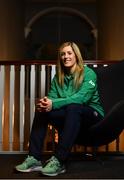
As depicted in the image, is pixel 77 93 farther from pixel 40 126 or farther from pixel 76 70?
pixel 40 126

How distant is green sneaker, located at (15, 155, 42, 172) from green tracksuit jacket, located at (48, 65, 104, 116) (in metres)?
0.39

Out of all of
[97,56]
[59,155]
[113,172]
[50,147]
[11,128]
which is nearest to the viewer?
[59,155]

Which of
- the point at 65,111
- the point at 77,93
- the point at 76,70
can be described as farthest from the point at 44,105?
the point at 76,70

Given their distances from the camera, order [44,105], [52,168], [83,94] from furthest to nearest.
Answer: [83,94] < [44,105] < [52,168]

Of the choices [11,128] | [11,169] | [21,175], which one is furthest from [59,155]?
[11,128]

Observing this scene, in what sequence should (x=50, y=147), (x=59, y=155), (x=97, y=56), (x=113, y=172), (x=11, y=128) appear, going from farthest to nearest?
1. (x=97, y=56)
2. (x=50, y=147)
3. (x=11, y=128)
4. (x=113, y=172)
5. (x=59, y=155)

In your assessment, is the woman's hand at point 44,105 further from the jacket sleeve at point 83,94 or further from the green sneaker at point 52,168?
the green sneaker at point 52,168

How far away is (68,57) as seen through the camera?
2.82 metres

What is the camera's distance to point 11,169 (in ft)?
9.20

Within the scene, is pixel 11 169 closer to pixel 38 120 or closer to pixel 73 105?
pixel 38 120

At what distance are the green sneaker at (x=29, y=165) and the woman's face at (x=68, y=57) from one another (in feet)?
2.35

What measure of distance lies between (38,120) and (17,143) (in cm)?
178

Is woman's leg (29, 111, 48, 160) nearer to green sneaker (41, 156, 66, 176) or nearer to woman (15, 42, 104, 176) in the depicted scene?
woman (15, 42, 104, 176)

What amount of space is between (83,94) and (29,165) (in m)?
0.61
